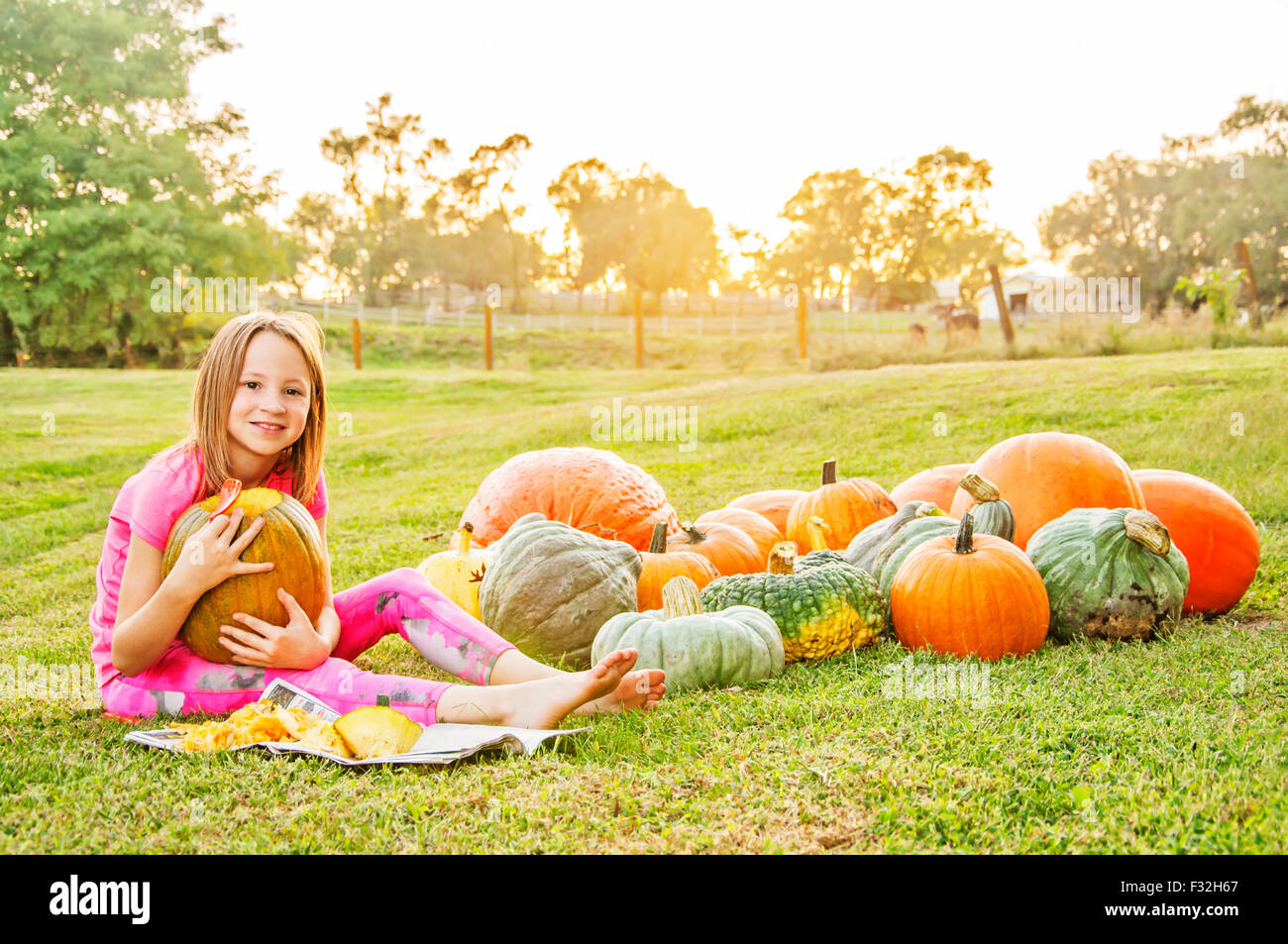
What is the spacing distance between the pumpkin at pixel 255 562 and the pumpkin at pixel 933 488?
302 cm

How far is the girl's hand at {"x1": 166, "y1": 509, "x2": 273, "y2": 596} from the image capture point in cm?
294

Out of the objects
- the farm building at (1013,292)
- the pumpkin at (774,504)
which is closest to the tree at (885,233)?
the farm building at (1013,292)

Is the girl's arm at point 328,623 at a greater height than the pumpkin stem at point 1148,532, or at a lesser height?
lesser

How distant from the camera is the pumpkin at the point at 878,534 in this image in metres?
4.17

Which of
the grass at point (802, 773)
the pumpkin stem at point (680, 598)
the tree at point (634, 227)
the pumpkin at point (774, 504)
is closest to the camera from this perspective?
the grass at point (802, 773)

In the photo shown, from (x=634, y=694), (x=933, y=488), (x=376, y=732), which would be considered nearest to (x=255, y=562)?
(x=376, y=732)

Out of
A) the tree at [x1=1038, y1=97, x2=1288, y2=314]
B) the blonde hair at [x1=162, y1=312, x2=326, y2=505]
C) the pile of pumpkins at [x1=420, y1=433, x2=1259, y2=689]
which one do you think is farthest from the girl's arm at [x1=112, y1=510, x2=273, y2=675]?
the tree at [x1=1038, y1=97, x2=1288, y2=314]

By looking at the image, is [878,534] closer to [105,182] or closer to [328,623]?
[328,623]

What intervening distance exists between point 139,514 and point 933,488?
12.2 feet

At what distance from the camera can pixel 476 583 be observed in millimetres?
4289

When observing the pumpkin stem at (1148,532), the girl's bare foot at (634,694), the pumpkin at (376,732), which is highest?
the pumpkin stem at (1148,532)

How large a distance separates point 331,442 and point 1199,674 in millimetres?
11338

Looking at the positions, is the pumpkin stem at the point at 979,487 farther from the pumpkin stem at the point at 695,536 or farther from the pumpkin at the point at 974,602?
the pumpkin stem at the point at 695,536

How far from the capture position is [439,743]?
279 cm
